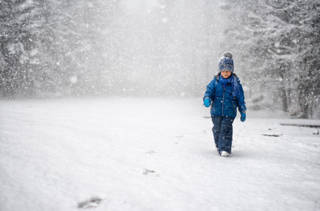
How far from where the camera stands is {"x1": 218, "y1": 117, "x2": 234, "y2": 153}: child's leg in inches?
175

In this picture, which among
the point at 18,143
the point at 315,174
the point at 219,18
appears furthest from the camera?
the point at 219,18

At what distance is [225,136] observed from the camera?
444cm

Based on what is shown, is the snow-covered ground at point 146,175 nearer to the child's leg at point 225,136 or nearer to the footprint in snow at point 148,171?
the footprint in snow at point 148,171

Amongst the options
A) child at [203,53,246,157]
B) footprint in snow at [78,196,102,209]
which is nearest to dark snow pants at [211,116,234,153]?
child at [203,53,246,157]

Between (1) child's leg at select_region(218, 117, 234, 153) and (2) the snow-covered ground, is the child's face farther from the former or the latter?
(2) the snow-covered ground

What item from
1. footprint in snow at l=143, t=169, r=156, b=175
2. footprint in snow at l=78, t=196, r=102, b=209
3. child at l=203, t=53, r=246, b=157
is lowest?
footprint in snow at l=143, t=169, r=156, b=175

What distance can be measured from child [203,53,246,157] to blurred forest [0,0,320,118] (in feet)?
28.0

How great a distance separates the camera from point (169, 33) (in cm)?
3919

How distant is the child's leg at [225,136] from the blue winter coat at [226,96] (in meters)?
0.14

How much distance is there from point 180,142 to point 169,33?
36.2 meters

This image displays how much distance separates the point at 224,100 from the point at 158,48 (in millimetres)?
36754

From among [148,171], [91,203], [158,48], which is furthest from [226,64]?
[158,48]

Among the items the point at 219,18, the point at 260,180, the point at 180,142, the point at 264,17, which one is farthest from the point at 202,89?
the point at 260,180

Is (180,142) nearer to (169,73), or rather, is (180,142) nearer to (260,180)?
(260,180)
